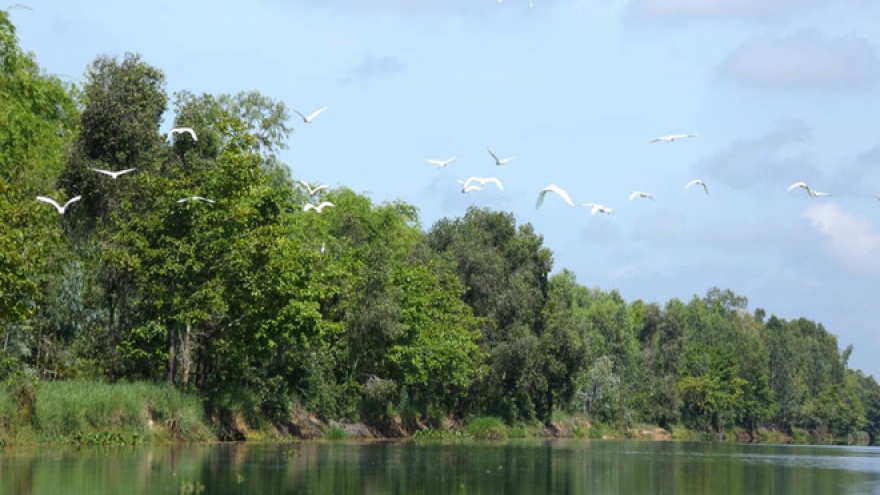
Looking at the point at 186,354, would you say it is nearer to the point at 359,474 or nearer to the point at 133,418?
the point at 133,418

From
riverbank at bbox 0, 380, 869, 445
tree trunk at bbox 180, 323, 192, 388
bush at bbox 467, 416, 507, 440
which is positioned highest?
tree trunk at bbox 180, 323, 192, 388

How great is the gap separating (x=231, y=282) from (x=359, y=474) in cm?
1992

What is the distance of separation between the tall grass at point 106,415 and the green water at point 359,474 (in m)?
1.44

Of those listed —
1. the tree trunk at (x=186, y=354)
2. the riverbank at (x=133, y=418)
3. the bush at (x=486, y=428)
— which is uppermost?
the tree trunk at (x=186, y=354)

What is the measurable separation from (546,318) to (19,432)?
205 ft

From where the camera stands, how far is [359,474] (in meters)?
30.4

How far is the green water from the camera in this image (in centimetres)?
2464

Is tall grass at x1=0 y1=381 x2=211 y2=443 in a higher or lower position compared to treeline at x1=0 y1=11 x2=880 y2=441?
lower

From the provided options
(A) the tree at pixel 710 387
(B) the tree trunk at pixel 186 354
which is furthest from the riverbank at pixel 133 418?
(A) the tree at pixel 710 387

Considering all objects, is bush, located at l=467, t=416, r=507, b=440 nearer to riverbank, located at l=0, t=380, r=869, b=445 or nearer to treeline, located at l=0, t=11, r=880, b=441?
Result: treeline, located at l=0, t=11, r=880, b=441

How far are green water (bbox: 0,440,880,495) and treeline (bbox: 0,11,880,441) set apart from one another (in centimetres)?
708

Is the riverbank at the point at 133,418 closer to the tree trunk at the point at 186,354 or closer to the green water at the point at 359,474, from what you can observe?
the tree trunk at the point at 186,354

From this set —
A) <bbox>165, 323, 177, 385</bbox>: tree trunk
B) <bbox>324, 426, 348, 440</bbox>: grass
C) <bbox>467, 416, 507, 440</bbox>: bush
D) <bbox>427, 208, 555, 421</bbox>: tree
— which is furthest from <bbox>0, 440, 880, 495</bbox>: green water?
<bbox>427, 208, 555, 421</bbox>: tree

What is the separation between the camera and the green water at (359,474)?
2464 centimetres
